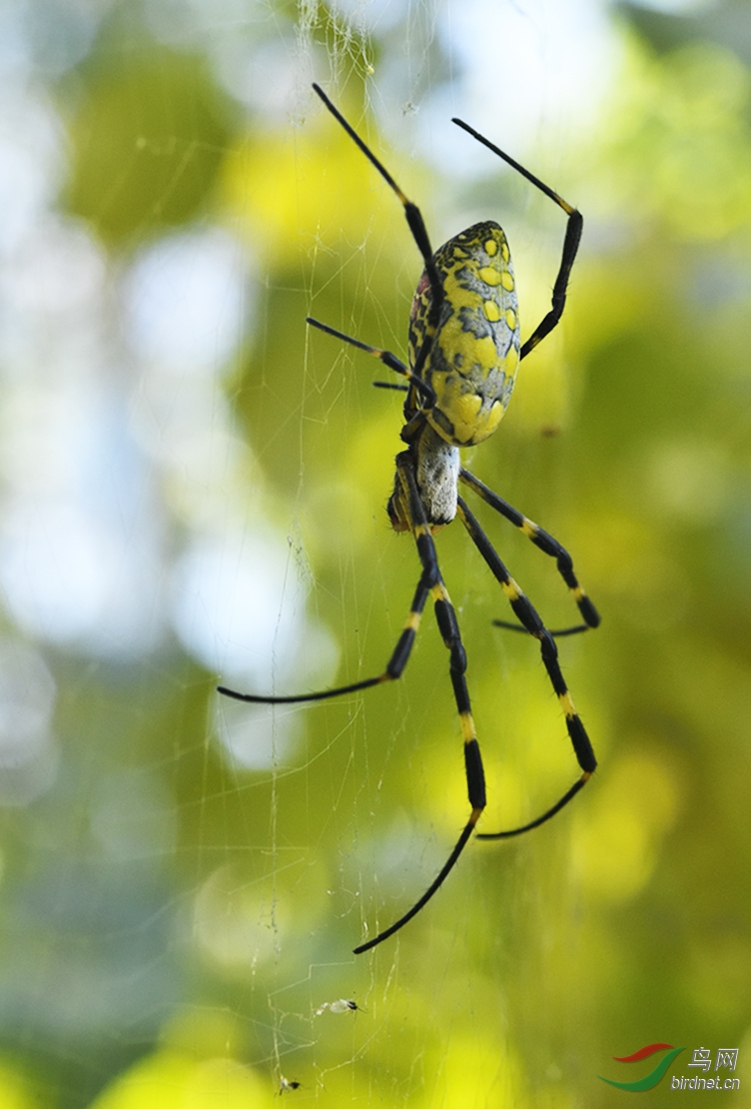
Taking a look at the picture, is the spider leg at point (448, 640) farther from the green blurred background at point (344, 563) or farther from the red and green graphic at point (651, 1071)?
the red and green graphic at point (651, 1071)

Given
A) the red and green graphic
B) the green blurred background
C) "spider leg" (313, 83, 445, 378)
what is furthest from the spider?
the red and green graphic

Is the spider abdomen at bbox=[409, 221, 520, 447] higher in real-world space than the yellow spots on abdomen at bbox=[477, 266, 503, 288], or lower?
lower

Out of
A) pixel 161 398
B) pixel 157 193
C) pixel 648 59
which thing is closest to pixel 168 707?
pixel 161 398

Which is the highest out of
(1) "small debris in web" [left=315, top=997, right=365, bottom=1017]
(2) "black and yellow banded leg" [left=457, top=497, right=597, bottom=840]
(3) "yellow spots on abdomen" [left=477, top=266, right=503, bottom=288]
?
(3) "yellow spots on abdomen" [left=477, top=266, right=503, bottom=288]

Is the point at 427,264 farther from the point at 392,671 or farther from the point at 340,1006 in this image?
the point at 340,1006

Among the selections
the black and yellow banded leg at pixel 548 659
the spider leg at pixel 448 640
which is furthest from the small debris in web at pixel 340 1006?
the black and yellow banded leg at pixel 548 659

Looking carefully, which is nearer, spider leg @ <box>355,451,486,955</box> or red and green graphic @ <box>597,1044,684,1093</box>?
spider leg @ <box>355,451,486,955</box>

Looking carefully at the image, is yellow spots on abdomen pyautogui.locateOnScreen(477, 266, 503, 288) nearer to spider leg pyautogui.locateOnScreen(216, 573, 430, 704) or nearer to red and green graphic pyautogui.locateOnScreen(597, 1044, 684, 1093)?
spider leg pyautogui.locateOnScreen(216, 573, 430, 704)

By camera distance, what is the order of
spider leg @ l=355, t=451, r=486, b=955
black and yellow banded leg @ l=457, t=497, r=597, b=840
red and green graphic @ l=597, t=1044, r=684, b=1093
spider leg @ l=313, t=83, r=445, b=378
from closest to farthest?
1. spider leg @ l=313, t=83, r=445, b=378
2. spider leg @ l=355, t=451, r=486, b=955
3. black and yellow banded leg @ l=457, t=497, r=597, b=840
4. red and green graphic @ l=597, t=1044, r=684, b=1093

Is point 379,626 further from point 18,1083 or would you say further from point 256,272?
point 18,1083
